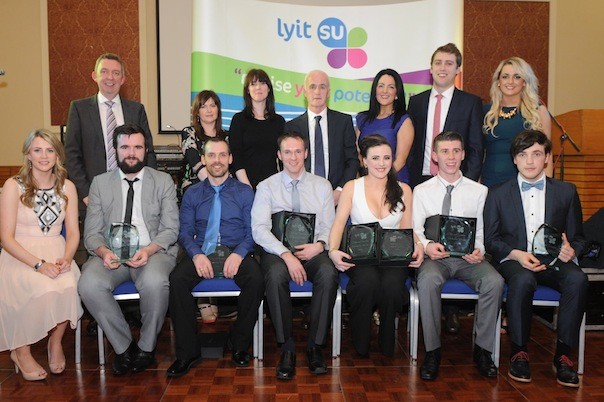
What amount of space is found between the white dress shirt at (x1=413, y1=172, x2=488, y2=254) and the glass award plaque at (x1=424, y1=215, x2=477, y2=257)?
142 millimetres

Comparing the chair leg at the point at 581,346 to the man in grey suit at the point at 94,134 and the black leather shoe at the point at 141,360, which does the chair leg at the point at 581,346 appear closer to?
the black leather shoe at the point at 141,360

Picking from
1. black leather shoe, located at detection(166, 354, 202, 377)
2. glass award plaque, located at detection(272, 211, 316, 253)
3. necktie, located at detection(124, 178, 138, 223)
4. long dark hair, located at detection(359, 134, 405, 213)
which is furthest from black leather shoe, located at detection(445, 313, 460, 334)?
necktie, located at detection(124, 178, 138, 223)

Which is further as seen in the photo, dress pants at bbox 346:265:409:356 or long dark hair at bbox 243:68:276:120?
long dark hair at bbox 243:68:276:120

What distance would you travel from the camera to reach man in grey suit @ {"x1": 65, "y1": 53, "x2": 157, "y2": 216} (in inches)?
167

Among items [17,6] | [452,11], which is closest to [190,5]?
[17,6]

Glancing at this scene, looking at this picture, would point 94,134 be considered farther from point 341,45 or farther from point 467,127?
point 341,45

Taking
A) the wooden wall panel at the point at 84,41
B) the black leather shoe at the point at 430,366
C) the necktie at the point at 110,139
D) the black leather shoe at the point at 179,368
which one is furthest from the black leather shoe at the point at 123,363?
the wooden wall panel at the point at 84,41

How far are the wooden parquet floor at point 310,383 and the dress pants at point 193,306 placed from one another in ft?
0.54

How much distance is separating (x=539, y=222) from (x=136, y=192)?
2.62 meters

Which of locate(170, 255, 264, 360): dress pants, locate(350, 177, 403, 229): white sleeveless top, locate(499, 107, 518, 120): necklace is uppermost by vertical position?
locate(499, 107, 518, 120): necklace

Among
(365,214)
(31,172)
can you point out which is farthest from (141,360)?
(365,214)

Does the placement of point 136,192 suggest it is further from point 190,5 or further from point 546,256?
point 190,5

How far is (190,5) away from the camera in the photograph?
7215 mm

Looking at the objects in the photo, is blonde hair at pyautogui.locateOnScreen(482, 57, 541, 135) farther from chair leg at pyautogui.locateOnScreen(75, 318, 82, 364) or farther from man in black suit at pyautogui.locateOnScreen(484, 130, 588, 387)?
chair leg at pyautogui.locateOnScreen(75, 318, 82, 364)
